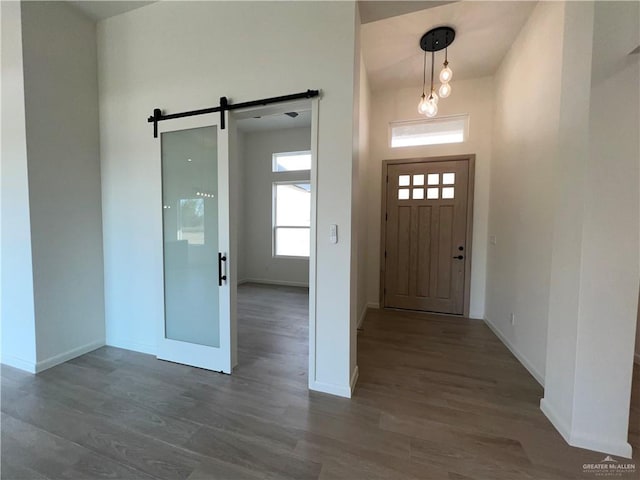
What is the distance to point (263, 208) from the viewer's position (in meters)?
6.39

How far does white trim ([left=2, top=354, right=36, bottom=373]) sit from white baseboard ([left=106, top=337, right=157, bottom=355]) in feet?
2.01

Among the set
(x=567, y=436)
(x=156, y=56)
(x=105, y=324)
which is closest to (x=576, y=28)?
(x=567, y=436)

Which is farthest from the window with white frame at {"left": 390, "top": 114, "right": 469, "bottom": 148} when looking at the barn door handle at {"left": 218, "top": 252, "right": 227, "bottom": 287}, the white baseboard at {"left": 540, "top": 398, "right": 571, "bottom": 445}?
the white baseboard at {"left": 540, "top": 398, "right": 571, "bottom": 445}

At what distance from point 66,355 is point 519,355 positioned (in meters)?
4.60

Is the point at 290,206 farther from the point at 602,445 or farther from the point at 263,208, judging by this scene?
the point at 602,445

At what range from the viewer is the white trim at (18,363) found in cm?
245

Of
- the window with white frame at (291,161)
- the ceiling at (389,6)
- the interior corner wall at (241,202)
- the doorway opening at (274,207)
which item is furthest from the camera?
the interior corner wall at (241,202)

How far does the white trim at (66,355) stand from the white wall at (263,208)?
3.68 m

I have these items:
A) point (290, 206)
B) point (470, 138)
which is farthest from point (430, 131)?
point (290, 206)

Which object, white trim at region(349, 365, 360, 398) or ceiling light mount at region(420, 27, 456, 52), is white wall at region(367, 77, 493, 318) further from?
white trim at region(349, 365, 360, 398)

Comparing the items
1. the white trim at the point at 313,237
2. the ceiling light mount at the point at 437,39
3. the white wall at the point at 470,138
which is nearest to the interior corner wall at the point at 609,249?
the ceiling light mount at the point at 437,39

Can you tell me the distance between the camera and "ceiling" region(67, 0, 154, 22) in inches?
101

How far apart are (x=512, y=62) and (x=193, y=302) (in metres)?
4.42

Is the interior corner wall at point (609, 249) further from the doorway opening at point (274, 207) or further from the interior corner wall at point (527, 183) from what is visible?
the doorway opening at point (274, 207)
